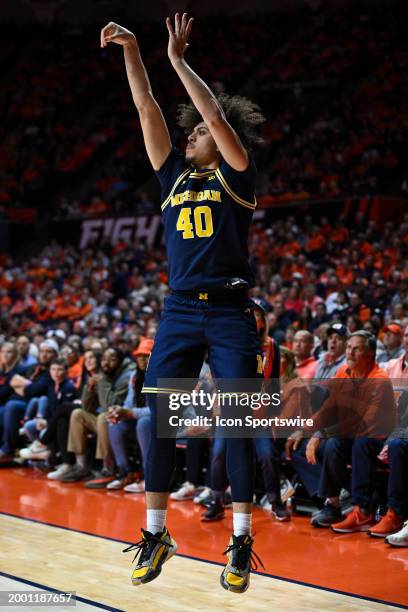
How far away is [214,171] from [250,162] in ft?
0.58

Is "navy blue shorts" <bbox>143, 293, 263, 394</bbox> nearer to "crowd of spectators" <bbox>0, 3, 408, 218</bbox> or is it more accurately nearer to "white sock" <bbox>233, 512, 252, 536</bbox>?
"white sock" <bbox>233, 512, 252, 536</bbox>

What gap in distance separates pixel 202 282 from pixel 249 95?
21518mm

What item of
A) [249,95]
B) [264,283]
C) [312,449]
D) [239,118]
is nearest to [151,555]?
[239,118]

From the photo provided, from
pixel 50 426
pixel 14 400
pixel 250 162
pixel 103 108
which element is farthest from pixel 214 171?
pixel 103 108

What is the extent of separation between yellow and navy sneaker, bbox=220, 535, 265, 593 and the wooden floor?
0.57m

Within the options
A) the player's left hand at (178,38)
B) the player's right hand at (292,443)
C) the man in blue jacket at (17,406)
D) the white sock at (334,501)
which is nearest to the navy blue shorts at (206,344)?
the player's left hand at (178,38)

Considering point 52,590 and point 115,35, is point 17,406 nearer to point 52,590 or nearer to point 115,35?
point 52,590

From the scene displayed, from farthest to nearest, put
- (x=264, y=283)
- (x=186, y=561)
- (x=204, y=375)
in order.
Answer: (x=264, y=283)
(x=204, y=375)
(x=186, y=561)

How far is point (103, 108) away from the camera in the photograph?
86.3ft

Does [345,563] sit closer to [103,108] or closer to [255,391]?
[255,391]

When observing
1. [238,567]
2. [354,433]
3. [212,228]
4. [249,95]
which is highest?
[249,95]

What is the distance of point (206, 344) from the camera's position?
3.86 meters

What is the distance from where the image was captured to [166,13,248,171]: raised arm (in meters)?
3.68

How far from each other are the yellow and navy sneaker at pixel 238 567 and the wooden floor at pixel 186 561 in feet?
1.88
